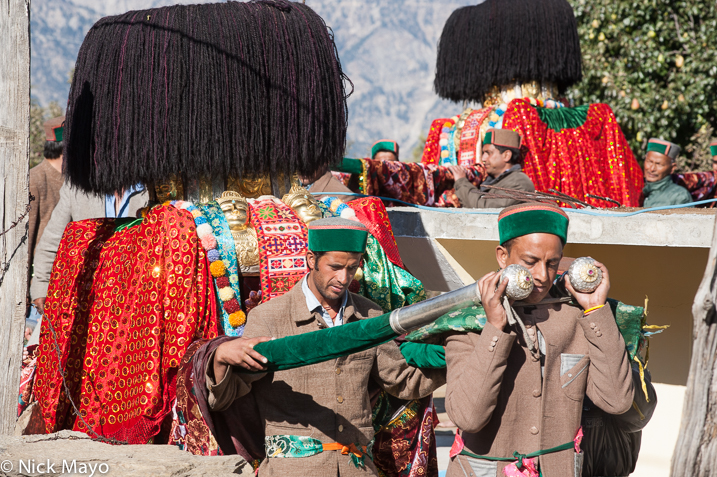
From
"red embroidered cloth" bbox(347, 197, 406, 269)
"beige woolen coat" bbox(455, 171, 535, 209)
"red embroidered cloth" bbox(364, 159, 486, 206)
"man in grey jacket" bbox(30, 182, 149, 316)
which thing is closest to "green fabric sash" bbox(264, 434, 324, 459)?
"red embroidered cloth" bbox(347, 197, 406, 269)

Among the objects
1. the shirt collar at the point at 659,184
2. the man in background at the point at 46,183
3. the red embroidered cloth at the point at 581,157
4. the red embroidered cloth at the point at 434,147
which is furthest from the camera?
the red embroidered cloth at the point at 434,147

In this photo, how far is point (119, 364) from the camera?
365cm

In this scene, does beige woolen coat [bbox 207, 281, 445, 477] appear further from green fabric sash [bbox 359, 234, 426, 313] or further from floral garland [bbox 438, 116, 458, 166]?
floral garland [bbox 438, 116, 458, 166]

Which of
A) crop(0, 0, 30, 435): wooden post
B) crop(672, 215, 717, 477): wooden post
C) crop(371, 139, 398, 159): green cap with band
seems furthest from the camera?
crop(371, 139, 398, 159): green cap with band

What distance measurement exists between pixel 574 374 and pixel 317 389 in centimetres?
87

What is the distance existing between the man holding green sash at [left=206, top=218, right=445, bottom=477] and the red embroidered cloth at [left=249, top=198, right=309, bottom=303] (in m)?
0.62

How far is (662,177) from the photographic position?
7543 millimetres

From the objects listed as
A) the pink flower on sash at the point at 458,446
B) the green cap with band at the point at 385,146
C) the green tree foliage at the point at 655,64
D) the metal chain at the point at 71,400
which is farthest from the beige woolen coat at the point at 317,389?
the green tree foliage at the point at 655,64

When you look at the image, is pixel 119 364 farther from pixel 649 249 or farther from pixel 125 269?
pixel 649 249

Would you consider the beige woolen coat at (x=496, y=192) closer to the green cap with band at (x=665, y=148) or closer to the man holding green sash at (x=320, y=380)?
the green cap with band at (x=665, y=148)

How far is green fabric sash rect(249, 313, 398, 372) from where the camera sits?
262cm

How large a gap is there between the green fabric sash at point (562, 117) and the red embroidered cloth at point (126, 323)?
461 cm

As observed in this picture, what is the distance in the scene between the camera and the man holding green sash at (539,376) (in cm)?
249

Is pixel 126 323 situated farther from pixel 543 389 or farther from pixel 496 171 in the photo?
pixel 496 171
